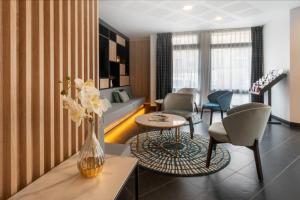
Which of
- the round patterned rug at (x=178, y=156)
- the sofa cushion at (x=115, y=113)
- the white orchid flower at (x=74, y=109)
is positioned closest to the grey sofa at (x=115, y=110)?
the sofa cushion at (x=115, y=113)

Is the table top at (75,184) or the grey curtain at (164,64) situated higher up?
the grey curtain at (164,64)

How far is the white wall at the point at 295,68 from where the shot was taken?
4.47m

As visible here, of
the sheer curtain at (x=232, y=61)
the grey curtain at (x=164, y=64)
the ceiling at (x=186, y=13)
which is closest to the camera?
the ceiling at (x=186, y=13)

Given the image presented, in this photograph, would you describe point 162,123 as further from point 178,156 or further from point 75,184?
point 75,184

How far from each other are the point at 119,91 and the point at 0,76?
524cm

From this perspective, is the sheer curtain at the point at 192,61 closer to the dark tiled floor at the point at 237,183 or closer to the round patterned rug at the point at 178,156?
the round patterned rug at the point at 178,156

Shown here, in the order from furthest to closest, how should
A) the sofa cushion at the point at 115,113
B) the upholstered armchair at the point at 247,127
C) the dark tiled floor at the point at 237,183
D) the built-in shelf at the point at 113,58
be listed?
the built-in shelf at the point at 113,58, the sofa cushion at the point at 115,113, the upholstered armchair at the point at 247,127, the dark tiled floor at the point at 237,183

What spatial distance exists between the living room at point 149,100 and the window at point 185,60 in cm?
3

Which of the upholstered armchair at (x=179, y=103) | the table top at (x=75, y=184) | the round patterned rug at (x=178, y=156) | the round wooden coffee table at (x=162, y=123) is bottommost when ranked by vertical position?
the round patterned rug at (x=178, y=156)

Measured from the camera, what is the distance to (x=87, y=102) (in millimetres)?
1038

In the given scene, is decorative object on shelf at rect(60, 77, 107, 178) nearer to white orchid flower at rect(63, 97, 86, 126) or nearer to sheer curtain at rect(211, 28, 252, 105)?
white orchid flower at rect(63, 97, 86, 126)

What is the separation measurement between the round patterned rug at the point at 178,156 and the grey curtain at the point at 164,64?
3.14 metres

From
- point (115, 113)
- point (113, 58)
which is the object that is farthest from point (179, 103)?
point (113, 58)

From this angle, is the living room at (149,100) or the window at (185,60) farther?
the window at (185,60)
